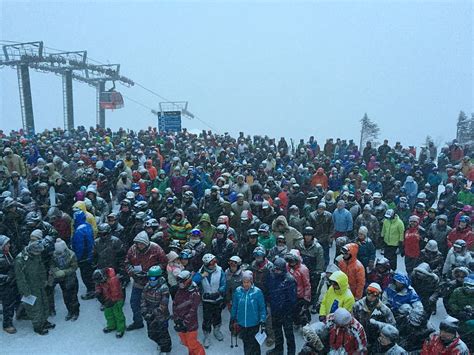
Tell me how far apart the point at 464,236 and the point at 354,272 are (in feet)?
11.6

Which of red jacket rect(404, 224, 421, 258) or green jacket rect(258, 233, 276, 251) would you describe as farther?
red jacket rect(404, 224, 421, 258)

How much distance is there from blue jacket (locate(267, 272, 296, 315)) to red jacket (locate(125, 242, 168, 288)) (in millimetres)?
2370

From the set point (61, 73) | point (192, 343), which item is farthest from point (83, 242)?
point (61, 73)

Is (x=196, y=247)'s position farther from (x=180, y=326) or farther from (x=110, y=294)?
(x=110, y=294)

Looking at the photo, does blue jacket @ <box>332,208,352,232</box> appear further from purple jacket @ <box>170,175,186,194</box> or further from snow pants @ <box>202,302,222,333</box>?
purple jacket @ <box>170,175,186,194</box>

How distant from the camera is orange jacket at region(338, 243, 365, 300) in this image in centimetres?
670

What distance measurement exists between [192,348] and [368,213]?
5500mm

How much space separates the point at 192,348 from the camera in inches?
260

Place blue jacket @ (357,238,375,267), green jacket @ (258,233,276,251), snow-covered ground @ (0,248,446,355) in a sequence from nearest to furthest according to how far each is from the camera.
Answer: snow-covered ground @ (0,248,446,355) < blue jacket @ (357,238,375,267) < green jacket @ (258,233,276,251)

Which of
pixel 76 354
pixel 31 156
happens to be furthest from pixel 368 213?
pixel 31 156

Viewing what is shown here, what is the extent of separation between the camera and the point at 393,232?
912 cm

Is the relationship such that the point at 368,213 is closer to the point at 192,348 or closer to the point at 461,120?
the point at 192,348

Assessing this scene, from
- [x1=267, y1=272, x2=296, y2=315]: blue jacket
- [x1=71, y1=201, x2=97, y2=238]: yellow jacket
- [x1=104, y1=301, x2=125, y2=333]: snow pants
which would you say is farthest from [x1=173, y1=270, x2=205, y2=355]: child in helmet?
[x1=71, y1=201, x2=97, y2=238]: yellow jacket

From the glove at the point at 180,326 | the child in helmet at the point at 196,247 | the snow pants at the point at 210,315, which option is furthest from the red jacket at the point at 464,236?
the glove at the point at 180,326
